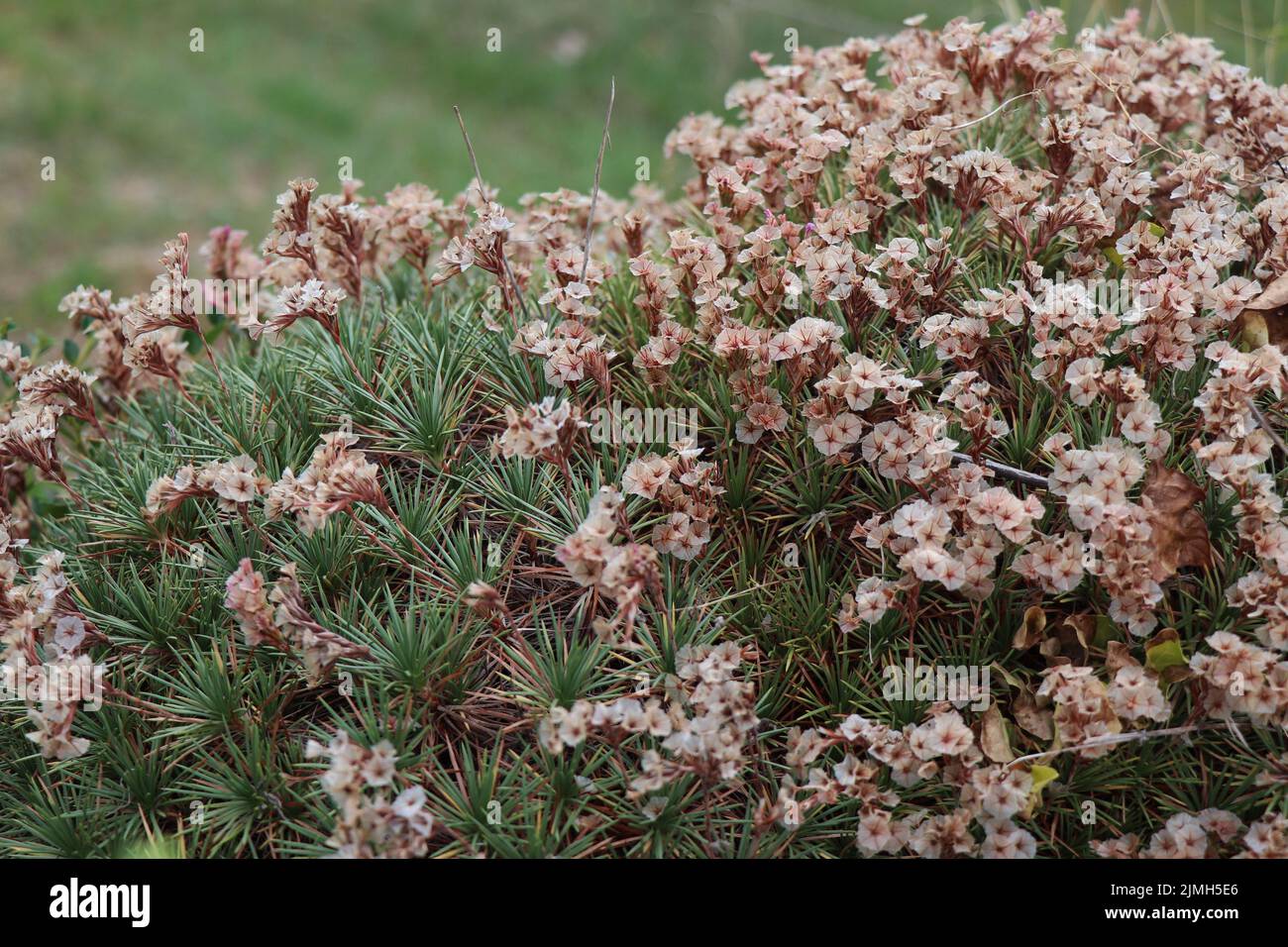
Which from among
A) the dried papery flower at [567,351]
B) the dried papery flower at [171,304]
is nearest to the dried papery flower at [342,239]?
the dried papery flower at [171,304]

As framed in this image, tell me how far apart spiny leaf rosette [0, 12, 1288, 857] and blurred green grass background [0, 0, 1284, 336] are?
386 centimetres

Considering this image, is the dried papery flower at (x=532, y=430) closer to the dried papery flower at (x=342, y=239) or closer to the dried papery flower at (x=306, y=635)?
the dried papery flower at (x=306, y=635)

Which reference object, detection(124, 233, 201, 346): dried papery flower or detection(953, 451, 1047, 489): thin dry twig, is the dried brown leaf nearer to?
detection(953, 451, 1047, 489): thin dry twig

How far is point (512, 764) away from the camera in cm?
236

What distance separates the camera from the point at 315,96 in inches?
338

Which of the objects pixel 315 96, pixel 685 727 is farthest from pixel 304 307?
pixel 315 96

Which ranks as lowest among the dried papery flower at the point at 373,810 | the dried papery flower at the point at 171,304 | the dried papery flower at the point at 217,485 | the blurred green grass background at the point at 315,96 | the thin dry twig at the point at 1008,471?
the dried papery flower at the point at 373,810

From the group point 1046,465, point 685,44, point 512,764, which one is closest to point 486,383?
point 512,764

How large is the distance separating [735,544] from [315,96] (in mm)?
7239

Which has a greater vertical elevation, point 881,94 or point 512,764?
point 881,94

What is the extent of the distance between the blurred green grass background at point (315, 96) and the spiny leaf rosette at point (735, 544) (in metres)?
3.86

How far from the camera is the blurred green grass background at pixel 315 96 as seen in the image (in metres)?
7.39
